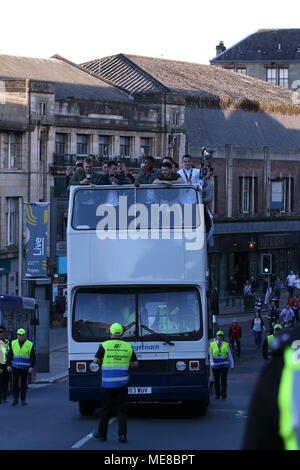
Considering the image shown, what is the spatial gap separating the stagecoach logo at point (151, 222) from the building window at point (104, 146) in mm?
43304

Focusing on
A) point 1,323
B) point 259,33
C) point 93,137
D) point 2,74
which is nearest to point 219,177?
point 93,137

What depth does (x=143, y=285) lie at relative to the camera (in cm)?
1923

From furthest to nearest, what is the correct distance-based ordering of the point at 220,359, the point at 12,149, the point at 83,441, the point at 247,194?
the point at 247,194, the point at 12,149, the point at 220,359, the point at 83,441

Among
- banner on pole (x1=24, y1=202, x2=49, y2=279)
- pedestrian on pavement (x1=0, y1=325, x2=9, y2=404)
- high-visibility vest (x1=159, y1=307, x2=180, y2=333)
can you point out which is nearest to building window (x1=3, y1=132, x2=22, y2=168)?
banner on pole (x1=24, y1=202, x2=49, y2=279)

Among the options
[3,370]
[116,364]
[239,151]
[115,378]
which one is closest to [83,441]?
[115,378]

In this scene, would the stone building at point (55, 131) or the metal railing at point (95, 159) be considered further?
the metal railing at point (95, 159)

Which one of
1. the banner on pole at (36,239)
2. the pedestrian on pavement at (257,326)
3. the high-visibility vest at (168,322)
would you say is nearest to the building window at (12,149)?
the banner on pole at (36,239)

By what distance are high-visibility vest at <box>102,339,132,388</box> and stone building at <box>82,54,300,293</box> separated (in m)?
51.4

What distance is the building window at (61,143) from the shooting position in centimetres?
5898

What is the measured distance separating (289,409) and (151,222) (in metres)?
16.8

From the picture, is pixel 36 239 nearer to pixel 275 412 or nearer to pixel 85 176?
pixel 85 176

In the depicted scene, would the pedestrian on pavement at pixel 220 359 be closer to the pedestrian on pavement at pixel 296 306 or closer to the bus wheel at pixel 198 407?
the bus wheel at pixel 198 407

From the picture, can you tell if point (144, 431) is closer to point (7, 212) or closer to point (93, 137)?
point (7, 212)

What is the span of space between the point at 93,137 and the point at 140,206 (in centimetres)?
4292
